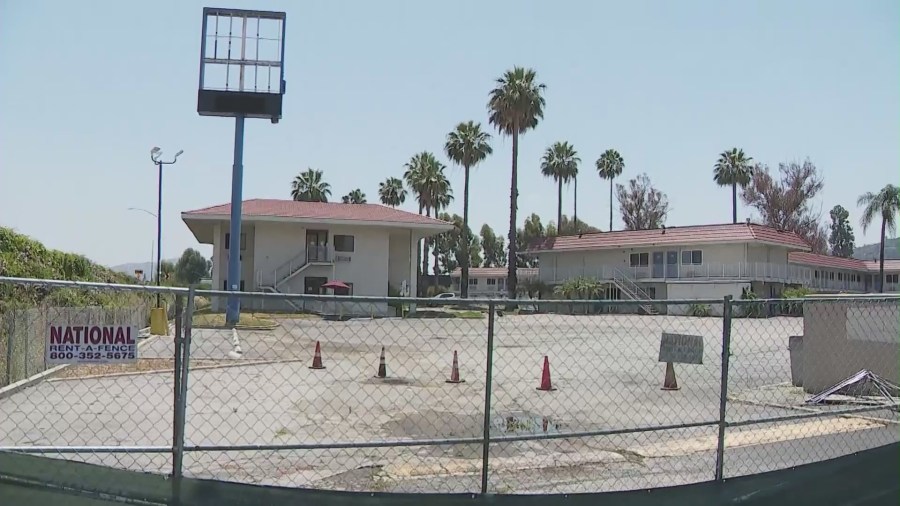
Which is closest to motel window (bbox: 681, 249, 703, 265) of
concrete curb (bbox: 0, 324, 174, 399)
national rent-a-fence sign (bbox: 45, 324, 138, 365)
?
concrete curb (bbox: 0, 324, 174, 399)

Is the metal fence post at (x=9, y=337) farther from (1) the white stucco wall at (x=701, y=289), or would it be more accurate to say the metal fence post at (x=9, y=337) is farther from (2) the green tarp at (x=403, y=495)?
(1) the white stucco wall at (x=701, y=289)

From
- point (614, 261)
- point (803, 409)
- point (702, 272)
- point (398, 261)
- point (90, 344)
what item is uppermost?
point (614, 261)

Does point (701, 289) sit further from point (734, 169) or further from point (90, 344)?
point (90, 344)

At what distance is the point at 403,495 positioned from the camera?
446 centimetres

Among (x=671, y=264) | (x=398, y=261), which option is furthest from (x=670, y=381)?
(x=671, y=264)

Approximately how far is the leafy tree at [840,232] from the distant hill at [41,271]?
138m

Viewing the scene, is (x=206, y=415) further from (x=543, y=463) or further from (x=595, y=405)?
(x=595, y=405)

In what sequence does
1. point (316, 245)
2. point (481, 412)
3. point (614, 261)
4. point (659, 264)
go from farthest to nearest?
point (614, 261) < point (659, 264) < point (316, 245) < point (481, 412)

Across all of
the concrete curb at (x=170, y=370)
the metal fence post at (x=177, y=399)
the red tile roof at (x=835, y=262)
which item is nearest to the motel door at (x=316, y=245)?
the concrete curb at (x=170, y=370)

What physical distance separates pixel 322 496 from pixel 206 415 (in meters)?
5.83

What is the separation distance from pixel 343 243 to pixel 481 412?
127 feet

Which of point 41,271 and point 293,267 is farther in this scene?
point 293,267

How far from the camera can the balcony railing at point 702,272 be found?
5091cm

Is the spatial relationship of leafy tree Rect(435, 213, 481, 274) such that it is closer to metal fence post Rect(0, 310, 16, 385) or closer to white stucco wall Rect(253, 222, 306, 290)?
white stucco wall Rect(253, 222, 306, 290)
